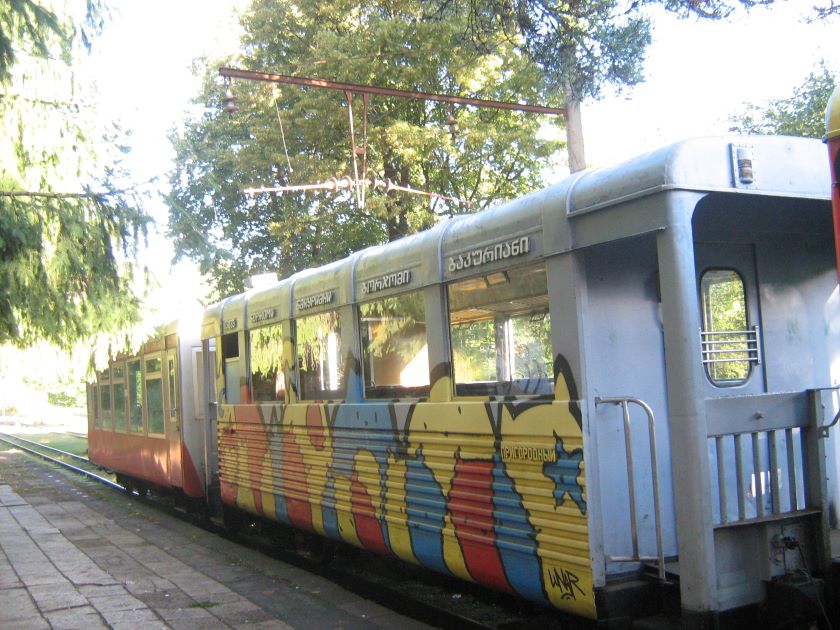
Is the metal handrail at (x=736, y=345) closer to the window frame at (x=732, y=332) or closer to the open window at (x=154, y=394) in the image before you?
the window frame at (x=732, y=332)

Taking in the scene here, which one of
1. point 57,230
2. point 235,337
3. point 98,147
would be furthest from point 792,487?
point 98,147

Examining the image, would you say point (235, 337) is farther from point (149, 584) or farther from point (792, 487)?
point (792, 487)

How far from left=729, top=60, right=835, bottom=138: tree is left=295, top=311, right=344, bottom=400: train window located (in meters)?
11.4

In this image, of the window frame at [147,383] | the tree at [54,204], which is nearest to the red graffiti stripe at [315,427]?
the tree at [54,204]

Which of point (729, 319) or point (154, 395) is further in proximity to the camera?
point (154, 395)

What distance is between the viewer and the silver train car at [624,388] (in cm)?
458

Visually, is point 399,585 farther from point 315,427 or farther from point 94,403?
point 94,403

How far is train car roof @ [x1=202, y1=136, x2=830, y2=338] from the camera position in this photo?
4547 millimetres

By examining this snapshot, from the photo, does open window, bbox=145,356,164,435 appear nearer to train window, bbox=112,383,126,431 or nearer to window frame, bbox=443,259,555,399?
train window, bbox=112,383,126,431

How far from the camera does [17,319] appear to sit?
318 inches

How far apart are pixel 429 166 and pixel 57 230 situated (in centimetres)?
1364

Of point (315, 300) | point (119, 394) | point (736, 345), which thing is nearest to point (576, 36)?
point (315, 300)

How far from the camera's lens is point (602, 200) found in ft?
15.9

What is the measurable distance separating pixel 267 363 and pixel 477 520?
411cm
